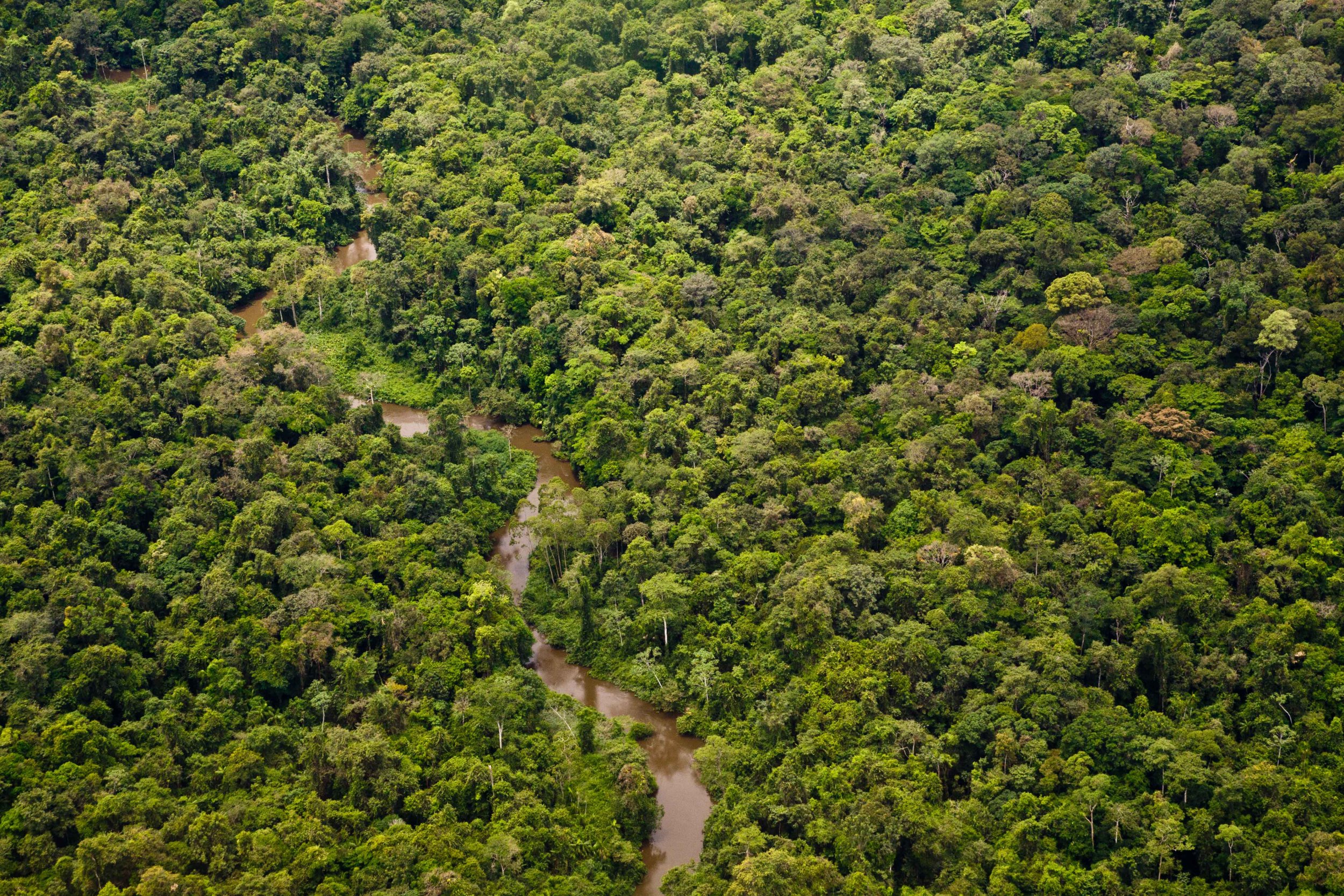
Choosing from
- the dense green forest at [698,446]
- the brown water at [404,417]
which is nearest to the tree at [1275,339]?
the dense green forest at [698,446]

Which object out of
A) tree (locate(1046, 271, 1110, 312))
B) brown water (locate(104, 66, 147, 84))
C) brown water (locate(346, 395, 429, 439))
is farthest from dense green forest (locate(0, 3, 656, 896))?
tree (locate(1046, 271, 1110, 312))

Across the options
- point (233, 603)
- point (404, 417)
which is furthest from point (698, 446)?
point (233, 603)

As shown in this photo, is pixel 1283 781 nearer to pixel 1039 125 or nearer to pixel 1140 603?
pixel 1140 603

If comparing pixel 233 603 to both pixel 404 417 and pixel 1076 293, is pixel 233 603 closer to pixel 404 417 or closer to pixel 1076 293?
pixel 404 417

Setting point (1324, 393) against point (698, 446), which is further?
point (698, 446)

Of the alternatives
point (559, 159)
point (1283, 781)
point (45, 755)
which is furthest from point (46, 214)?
point (1283, 781)
